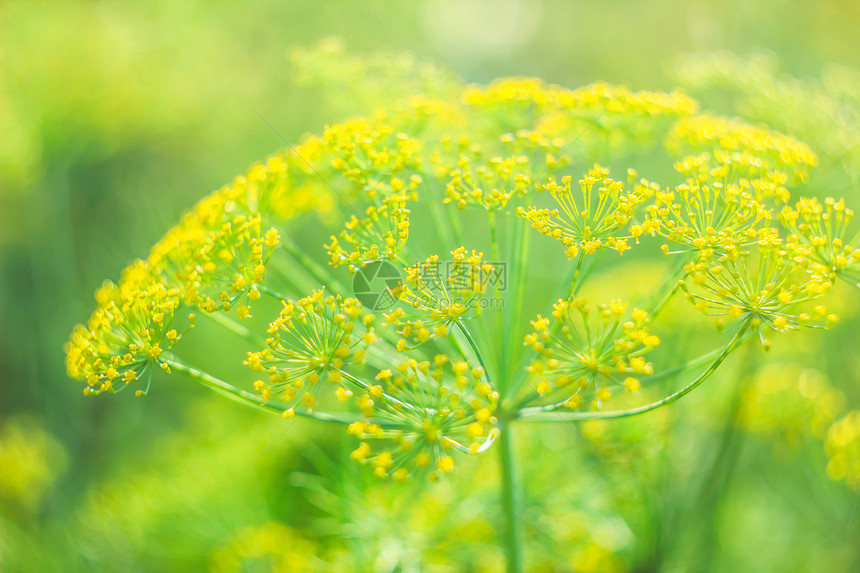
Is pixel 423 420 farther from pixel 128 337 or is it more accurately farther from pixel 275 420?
pixel 275 420

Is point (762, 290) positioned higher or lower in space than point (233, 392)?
higher

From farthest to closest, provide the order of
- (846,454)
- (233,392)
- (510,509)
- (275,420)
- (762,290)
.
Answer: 1. (275,420)
2. (846,454)
3. (510,509)
4. (233,392)
5. (762,290)

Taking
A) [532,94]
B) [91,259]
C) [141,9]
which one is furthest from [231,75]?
[532,94]

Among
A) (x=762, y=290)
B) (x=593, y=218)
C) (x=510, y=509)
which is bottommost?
(x=510, y=509)

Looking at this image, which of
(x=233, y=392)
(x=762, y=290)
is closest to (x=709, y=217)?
(x=762, y=290)

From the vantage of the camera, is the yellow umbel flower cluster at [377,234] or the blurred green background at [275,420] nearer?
the yellow umbel flower cluster at [377,234]

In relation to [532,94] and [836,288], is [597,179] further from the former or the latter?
[836,288]

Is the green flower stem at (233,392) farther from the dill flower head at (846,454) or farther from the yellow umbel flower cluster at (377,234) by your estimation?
the dill flower head at (846,454)

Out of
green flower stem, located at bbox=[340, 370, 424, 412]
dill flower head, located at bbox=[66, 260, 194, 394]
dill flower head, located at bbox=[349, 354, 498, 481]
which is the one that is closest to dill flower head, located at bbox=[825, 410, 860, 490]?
dill flower head, located at bbox=[349, 354, 498, 481]

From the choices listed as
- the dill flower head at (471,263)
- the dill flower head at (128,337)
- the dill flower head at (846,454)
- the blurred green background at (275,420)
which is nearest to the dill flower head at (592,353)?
the dill flower head at (471,263)
